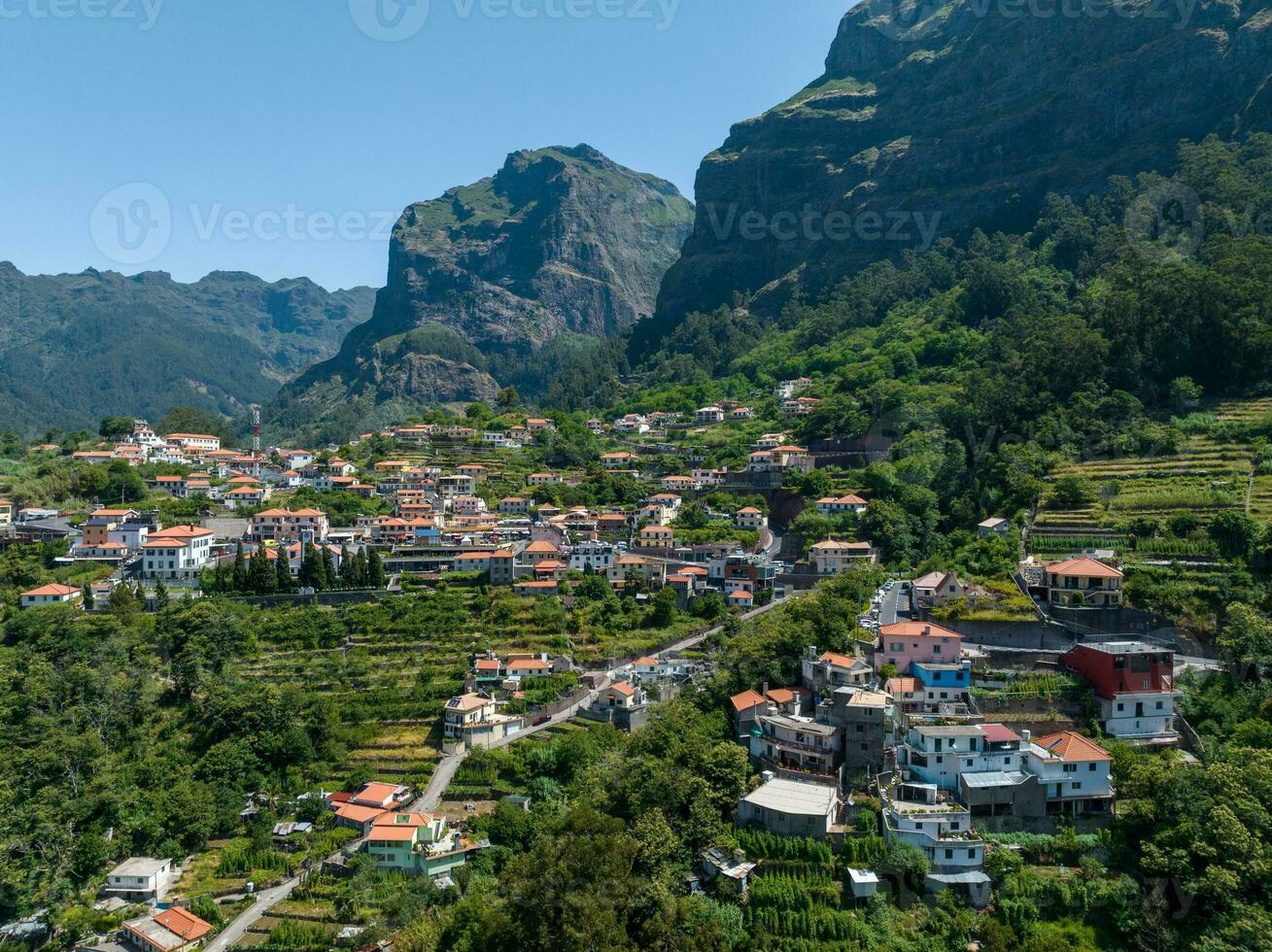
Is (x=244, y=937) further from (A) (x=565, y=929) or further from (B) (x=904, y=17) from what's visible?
(B) (x=904, y=17)

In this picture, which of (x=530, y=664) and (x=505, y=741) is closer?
(x=505, y=741)

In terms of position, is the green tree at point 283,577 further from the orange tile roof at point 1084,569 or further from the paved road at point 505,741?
the orange tile roof at point 1084,569

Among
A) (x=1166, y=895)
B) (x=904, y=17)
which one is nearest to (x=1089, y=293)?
(x=1166, y=895)

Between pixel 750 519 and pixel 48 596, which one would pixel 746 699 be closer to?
pixel 750 519

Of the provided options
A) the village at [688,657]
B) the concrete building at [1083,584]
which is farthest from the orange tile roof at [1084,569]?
the village at [688,657]

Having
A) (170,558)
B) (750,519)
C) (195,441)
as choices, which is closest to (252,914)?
(170,558)
